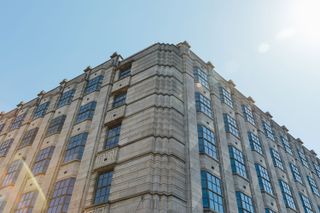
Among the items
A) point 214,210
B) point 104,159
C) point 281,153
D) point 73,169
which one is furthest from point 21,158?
point 281,153

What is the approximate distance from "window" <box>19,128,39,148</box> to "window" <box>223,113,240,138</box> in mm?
19739

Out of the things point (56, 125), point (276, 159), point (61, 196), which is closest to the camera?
point (61, 196)

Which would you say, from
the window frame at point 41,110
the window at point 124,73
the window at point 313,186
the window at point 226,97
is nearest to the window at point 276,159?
the window at point 313,186

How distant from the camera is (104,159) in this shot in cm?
2405

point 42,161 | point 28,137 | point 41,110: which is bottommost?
point 42,161

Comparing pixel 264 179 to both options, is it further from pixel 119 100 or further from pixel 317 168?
pixel 317 168

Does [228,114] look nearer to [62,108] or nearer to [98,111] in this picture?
[98,111]

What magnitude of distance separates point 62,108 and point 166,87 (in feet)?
42.8

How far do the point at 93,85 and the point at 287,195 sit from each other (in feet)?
77.0

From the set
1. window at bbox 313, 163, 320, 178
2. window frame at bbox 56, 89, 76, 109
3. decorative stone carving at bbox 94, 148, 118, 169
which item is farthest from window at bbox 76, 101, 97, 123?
window at bbox 313, 163, 320, 178

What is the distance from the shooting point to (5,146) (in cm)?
3541

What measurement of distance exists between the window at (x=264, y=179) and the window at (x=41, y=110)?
2393cm

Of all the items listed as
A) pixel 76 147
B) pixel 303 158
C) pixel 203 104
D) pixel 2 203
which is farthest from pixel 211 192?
pixel 303 158

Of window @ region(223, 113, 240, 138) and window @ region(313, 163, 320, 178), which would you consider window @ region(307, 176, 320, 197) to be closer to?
window @ region(313, 163, 320, 178)
